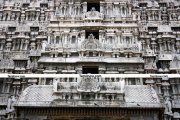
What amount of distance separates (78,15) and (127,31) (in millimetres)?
3913

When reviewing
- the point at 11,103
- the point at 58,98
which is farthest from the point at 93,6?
the point at 58,98

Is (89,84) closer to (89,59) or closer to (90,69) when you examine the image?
(89,59)

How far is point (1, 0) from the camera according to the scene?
2852 cm

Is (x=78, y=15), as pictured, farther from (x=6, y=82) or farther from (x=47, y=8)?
(x=6, y=82)

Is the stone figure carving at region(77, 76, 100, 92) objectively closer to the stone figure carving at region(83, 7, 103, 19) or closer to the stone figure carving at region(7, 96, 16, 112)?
the stone figure carving at region(7, 96, 16, 112)

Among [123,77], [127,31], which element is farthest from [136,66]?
[127,31]

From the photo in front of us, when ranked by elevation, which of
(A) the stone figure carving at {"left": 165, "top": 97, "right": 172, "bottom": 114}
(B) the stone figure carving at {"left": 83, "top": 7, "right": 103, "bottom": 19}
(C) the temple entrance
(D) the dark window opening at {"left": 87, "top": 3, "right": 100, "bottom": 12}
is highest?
(D) the dark window opening at {"left": 87, "top": 3, "right": 100, "bottom": 12}

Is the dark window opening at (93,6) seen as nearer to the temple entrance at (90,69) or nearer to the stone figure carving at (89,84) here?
the temple entrance at (90,69)

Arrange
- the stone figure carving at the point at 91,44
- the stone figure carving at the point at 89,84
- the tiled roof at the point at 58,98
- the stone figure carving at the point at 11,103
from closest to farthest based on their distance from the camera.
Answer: the tiled roof at the point at 58,98, the stone figure carving at the point at 89,84, the stone figure carving at the point at 11,103, the stone figure carving at the point at 91,44

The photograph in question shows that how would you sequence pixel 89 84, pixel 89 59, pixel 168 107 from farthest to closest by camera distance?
1. pixel 89 59
2. pixel 168 107
3. pixel 89 84

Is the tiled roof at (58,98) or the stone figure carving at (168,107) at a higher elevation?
the tiled roof at (58,98)

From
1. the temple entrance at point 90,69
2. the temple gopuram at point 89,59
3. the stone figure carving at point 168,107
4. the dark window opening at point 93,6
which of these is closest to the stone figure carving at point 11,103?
the temple gopuram at point 89,59

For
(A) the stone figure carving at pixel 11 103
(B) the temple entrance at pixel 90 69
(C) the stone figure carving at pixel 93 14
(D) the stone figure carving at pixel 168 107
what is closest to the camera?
(D) the stone figure carving at pixel 168 107

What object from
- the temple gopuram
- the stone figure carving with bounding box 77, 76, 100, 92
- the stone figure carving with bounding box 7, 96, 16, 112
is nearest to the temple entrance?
the temple gopuram
